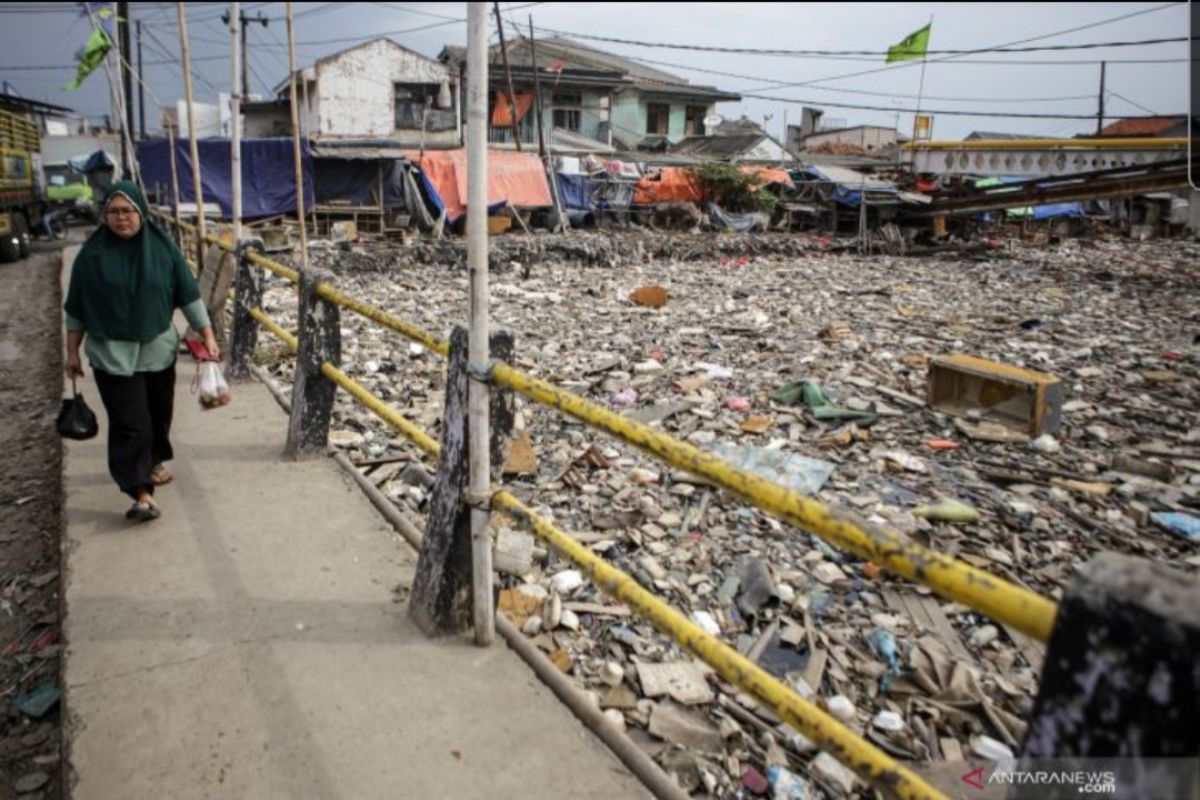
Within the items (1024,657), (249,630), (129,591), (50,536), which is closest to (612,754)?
(249,630)

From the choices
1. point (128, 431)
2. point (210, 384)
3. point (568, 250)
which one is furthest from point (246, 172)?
point (128, 431)

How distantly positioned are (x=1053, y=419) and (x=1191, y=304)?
874 centimetres

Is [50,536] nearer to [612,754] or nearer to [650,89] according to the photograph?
[612,754]

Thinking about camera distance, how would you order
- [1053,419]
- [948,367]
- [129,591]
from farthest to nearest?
1. [948,367]
2. [1053,419]
3. [129,591]

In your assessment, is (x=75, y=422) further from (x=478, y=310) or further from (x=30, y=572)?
(x=478, y=310)

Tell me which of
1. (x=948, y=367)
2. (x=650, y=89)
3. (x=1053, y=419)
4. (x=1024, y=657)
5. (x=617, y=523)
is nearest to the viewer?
(x=1024, y=657)

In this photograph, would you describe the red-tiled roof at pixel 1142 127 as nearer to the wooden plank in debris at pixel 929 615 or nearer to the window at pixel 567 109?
the window at pixel 567 109

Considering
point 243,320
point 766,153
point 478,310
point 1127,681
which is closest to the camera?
point 1127,681

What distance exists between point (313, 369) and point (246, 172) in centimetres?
1828

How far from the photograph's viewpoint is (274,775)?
1995mm

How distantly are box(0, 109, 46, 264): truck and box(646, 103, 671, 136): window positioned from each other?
23.6 meters

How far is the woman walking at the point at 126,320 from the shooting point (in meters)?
3.34

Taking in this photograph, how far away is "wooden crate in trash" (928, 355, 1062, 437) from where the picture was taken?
19.3 ft

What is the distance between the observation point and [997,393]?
642cm
